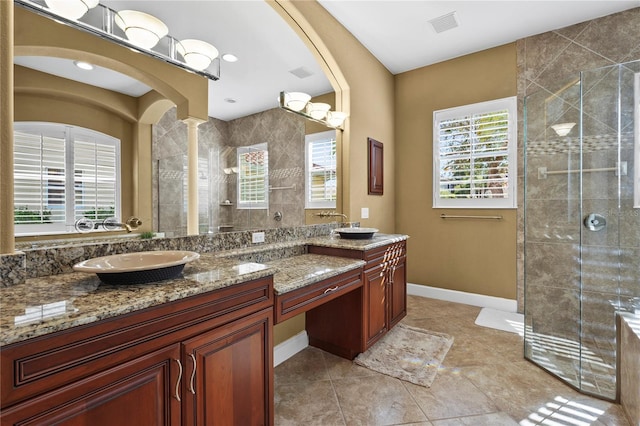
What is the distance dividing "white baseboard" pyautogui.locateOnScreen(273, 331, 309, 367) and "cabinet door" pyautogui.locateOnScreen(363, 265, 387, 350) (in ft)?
1.82

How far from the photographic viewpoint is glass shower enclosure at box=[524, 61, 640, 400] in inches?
90.2

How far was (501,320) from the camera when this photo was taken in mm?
3014

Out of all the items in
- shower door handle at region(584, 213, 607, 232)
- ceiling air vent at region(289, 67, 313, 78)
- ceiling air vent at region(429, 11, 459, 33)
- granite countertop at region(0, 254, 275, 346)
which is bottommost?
granite countertop at region(0, 254, 275, 346)

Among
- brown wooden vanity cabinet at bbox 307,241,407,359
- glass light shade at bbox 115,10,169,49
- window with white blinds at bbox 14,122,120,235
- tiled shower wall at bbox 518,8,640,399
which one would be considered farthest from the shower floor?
glass light shade at bbox 115,10,169,49

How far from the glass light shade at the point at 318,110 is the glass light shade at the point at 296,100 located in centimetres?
7

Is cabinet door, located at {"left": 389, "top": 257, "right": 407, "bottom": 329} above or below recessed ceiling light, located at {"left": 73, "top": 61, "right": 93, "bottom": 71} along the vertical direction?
below

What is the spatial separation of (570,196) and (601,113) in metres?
0.74

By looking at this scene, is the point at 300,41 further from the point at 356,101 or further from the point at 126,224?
the point at 126,224

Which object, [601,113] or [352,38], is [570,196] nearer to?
[601,113]

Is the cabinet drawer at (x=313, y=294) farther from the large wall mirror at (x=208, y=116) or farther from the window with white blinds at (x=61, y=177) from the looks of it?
the window with white blinds at (x=61, y=177)

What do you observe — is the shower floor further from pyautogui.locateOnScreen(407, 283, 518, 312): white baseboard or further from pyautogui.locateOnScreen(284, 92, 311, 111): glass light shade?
pyautogui.locateOnScreen(284, 92, 311, 111): glass light shade

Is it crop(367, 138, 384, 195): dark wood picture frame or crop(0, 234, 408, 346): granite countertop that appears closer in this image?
crop(0, 234, 408, 346): granite countertop

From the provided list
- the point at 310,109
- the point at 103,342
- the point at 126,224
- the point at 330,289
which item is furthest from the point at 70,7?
the point at 330,289

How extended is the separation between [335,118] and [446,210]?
186 cm
